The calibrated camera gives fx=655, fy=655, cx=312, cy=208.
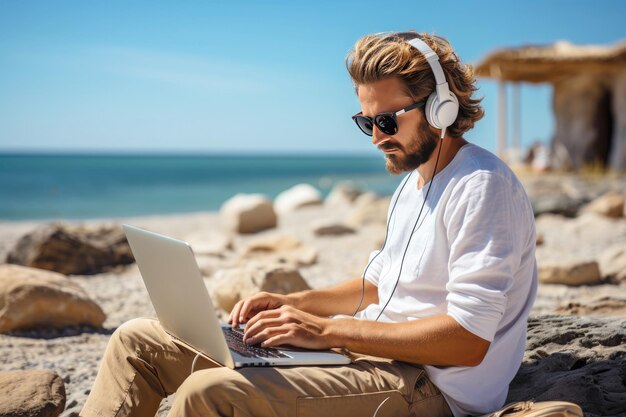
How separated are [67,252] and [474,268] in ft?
21.5

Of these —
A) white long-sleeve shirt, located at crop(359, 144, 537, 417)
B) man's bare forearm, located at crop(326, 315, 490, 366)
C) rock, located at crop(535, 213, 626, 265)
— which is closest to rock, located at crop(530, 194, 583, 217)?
rock, located at crop(535, 213, 626, 265)

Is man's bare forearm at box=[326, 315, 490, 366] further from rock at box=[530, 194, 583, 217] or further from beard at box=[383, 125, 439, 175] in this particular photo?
rock at box=[530, 194, 583, 217]

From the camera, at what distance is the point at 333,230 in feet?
37.1

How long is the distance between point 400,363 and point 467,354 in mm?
274

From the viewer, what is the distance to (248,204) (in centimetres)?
1324

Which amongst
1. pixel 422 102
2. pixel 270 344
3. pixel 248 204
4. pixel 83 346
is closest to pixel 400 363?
pixel 270 344

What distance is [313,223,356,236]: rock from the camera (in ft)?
37.0

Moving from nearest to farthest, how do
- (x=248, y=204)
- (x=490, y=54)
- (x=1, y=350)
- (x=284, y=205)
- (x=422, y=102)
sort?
(x=422, y=102) < (x=1, y=350) < (x=248, y=204) < (x=490, y=54) < (x=284, y=205)

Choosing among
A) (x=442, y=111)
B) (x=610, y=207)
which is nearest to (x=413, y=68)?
(x=442, y=111)

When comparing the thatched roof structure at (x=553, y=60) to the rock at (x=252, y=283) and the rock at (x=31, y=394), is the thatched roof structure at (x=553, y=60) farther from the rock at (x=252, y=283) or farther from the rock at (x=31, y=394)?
the rock at (x=31, y=394)

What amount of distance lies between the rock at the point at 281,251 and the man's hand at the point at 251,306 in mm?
5606

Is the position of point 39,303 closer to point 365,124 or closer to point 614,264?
point 365,124

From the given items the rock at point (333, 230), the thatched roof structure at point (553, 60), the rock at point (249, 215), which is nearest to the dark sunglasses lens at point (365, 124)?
the rock at point (333, 230)

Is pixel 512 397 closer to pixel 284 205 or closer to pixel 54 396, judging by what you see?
pixel 54 396
